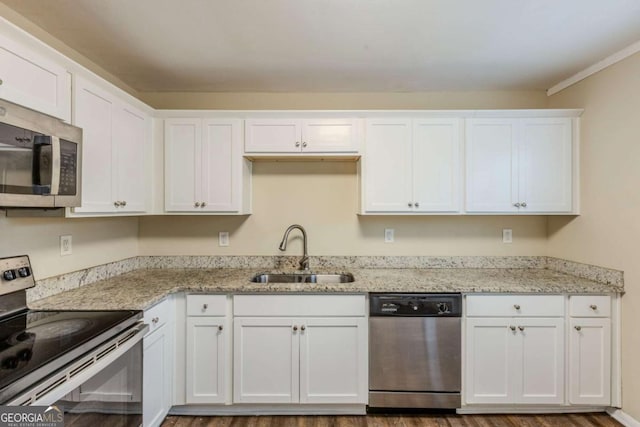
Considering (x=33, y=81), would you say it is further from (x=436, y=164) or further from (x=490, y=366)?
(x=490, y=366)

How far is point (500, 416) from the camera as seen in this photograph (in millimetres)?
2131

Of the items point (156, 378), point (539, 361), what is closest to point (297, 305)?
point (156, 378)

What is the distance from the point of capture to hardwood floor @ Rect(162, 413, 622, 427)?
80.5 inches

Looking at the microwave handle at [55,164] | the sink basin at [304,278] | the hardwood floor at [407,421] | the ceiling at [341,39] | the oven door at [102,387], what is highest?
the ceiling at [341,39]

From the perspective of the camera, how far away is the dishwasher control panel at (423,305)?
208cm

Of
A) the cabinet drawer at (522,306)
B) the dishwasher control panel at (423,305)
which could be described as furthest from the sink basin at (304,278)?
the cabinet drawer at (522,306)

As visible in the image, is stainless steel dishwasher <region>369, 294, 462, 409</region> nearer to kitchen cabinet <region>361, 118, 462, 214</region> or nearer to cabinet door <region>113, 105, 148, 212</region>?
kitchen cabinet <region>361, 118, 462, 214</region>

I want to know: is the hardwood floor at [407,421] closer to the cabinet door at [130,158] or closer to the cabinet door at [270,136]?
the cabinet door at [130,158]

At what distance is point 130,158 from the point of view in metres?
2.15

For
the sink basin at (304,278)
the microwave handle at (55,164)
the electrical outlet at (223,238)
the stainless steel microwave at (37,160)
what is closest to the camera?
the stainless steel microwave at (37,160)

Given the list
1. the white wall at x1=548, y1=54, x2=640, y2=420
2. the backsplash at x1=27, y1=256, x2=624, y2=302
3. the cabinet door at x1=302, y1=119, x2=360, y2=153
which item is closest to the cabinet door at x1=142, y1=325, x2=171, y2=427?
the backsplash at x1=27, y1=256, x2=624, y2=302

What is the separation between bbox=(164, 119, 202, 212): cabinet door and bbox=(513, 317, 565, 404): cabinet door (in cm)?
261

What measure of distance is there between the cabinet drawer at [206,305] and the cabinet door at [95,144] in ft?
2.63

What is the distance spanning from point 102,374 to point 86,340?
0.69 feet
